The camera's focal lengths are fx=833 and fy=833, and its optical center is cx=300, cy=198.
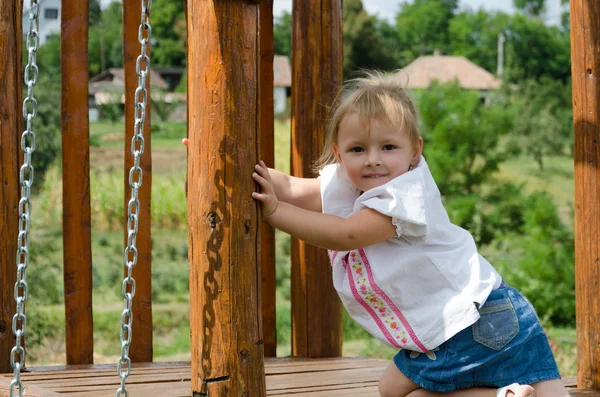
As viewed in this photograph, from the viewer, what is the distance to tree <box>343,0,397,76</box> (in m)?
14.6

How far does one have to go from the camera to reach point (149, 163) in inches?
149

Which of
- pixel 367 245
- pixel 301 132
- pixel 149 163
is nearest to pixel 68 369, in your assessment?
pixel 149 163

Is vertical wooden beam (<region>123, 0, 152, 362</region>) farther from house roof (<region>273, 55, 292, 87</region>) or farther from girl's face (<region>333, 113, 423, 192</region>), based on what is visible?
house roof (<region>273, 55, 292, 87</region>)

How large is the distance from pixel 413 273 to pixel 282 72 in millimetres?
13069

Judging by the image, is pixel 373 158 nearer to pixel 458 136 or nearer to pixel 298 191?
pixel 298 191

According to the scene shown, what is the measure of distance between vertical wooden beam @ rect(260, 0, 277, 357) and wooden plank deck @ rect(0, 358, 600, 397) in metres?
0.23

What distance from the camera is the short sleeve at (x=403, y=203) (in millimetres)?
2479

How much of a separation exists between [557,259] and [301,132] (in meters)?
6.52

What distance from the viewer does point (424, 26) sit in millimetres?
20281

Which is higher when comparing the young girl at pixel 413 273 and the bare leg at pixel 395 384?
the young girl at pixel 413 273

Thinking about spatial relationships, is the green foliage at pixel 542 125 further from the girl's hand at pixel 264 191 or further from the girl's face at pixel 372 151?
the girl's hand at pixel 264 191

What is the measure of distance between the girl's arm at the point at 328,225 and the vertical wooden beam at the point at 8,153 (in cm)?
155

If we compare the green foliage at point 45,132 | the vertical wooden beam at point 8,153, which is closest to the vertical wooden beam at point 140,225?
the vertical wooden beam at point 8,153

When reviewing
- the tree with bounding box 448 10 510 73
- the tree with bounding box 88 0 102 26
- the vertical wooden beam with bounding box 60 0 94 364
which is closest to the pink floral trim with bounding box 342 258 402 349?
the vertical wooden beam with bounding box 60 0 94 364
